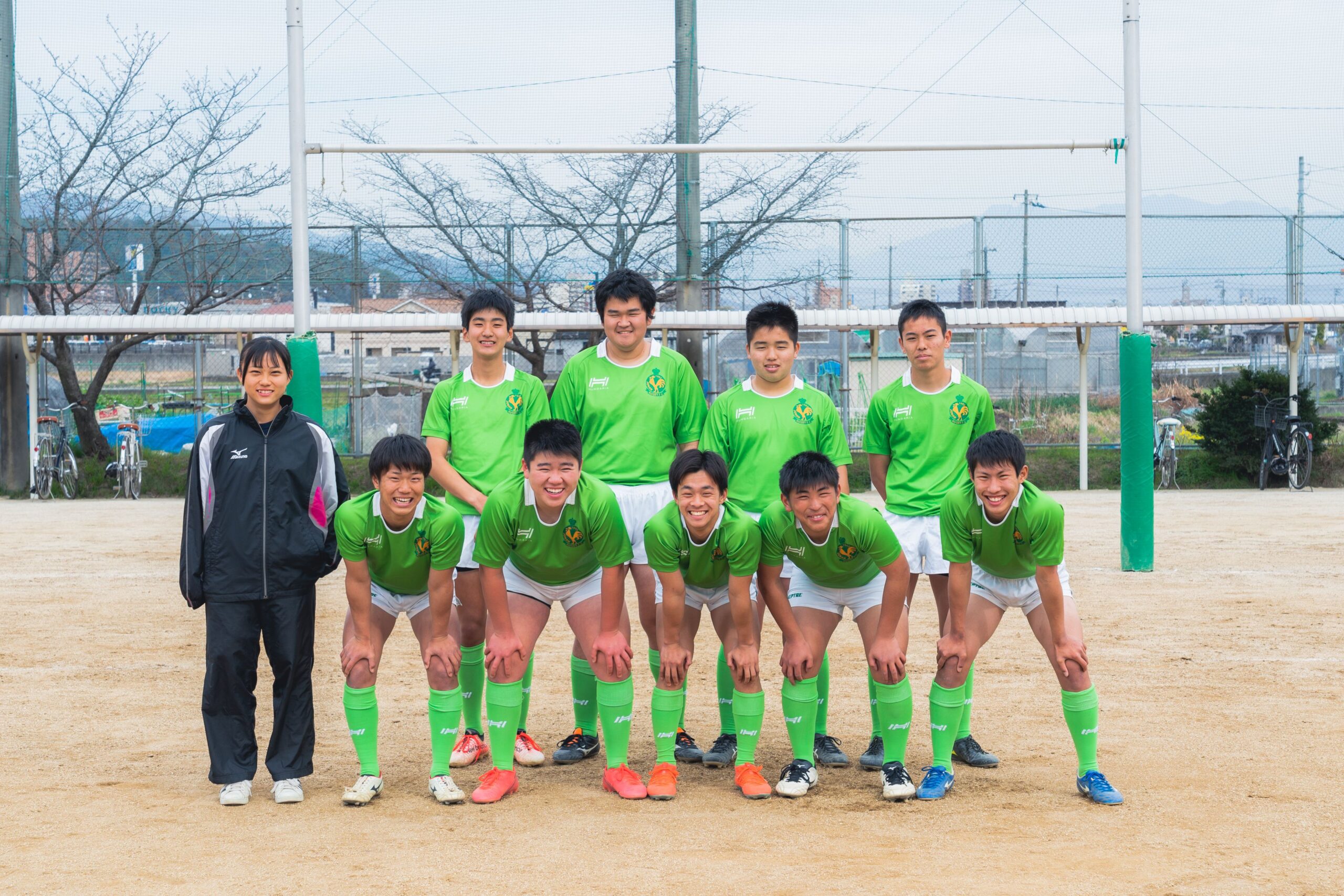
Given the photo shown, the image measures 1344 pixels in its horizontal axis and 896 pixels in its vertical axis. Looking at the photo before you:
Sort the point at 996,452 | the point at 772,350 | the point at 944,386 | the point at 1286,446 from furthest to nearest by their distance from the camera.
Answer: the point at 1286,446
the point at 944,386
the point at 772,350
the point at 996,452

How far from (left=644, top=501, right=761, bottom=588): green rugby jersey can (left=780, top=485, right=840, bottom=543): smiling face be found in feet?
0.58

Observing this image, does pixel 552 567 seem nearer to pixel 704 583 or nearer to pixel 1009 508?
pixel 704 583

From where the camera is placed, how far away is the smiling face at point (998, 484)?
14.0 ft

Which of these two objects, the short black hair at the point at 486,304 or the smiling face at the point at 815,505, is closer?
the smiling face at the point at 815,505

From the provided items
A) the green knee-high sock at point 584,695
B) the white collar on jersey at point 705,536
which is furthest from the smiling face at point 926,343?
the green knee-high sock at point 584,695

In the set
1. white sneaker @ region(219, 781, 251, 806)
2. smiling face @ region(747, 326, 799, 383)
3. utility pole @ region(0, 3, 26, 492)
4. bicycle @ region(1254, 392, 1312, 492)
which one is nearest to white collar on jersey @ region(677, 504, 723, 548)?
smiling face @ region(747, 326, 799, 383)

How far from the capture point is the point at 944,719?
456cm

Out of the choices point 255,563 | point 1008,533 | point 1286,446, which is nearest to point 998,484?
point 1008,533

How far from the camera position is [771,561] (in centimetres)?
457

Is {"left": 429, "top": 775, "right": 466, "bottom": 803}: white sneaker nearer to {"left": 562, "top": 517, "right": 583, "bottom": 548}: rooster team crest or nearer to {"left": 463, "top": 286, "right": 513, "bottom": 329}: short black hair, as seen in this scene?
{"left": 562, "top": 517, "right": 583, "bottom": 548}: rooster team crest

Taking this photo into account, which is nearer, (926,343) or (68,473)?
(926,343)

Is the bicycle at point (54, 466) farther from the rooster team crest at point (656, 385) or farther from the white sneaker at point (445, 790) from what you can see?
the white sneaker at point (445, 790)

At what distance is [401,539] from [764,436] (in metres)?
1.39

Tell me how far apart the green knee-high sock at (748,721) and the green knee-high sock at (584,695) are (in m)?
0.72
